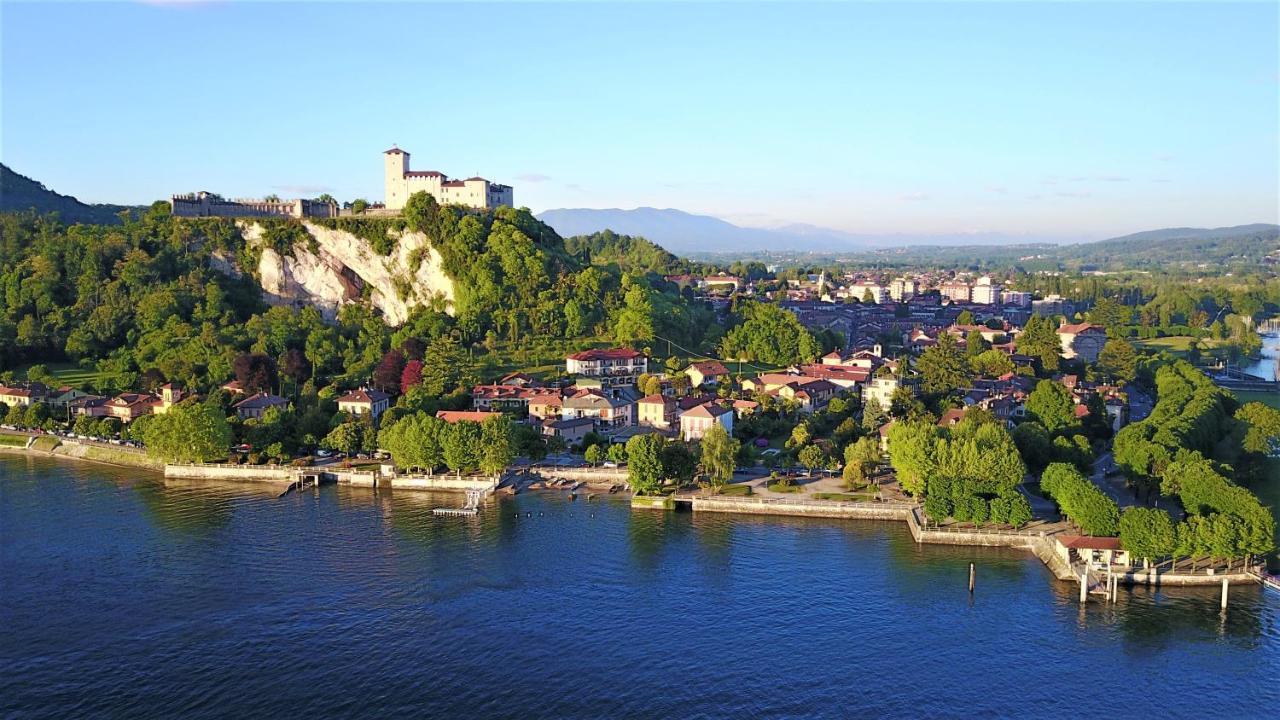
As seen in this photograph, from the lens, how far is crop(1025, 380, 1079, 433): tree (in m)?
34.2

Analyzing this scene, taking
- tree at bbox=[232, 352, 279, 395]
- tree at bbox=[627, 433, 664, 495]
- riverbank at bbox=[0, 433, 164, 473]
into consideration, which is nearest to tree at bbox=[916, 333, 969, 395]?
tree at bbox=[627, 433, 664, 495]

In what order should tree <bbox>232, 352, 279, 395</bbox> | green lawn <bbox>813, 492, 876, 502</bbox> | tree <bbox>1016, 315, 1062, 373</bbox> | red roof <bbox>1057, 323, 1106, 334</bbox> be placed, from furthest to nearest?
red roof <bbox>1057, 323, 1106, 334</bbox> → tree <bbox>1016, 315, 1062, 373</bbox> → tree <bbox>232, 352, 279, 395</bbox> → green lawn <bbox>813, 492, 876, 502</bbox>

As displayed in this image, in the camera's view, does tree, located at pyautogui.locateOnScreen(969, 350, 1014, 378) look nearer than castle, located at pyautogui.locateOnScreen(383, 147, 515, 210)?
Yes

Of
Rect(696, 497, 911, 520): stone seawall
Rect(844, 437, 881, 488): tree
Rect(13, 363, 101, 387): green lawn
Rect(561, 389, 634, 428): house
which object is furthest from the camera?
Rect(13, 363, 101, 387): green lawn

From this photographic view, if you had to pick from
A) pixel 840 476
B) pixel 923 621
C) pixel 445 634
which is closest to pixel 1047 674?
pixel 923 621

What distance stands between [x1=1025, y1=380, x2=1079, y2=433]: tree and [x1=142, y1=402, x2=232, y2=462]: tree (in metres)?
29.3

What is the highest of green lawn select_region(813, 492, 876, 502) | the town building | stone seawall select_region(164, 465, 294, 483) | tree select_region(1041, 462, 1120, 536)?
the town building

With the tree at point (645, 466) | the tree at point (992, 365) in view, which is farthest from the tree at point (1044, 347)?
the tree at point (645, 466)

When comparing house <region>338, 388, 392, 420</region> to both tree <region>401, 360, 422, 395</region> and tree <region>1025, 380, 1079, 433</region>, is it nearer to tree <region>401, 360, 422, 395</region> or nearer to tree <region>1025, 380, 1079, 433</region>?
tree <region>401, 360, 422, 395</region>

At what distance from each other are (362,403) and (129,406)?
10467 mm

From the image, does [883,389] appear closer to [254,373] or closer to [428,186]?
[254,373]

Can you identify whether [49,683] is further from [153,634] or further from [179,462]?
[179,462]

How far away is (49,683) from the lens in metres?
17.3

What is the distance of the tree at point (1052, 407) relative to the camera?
3416cm
